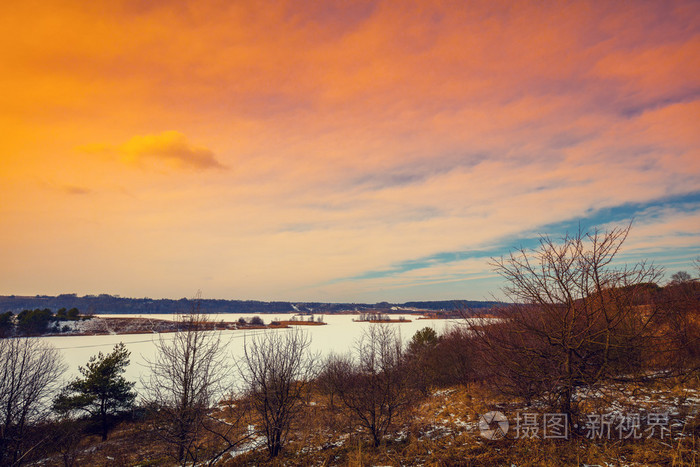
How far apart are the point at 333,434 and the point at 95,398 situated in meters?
17.8

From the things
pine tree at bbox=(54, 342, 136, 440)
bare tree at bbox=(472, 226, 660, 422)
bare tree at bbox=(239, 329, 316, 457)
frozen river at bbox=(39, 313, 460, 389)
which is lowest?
frozen river at bbox=(39, 313, 460, 389)

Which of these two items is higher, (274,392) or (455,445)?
(274,392)

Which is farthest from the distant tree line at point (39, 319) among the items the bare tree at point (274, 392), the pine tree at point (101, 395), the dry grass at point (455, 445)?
the bare tree at point (274, 392)

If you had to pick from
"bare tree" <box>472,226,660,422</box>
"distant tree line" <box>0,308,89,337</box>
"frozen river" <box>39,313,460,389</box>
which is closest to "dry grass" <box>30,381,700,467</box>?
"bare tree" <box>472,226,660,422</box>

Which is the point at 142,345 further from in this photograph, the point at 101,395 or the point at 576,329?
the point at 576,329

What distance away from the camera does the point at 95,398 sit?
68.9ft

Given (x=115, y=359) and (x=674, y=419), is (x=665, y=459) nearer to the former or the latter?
(x=674, y=419)

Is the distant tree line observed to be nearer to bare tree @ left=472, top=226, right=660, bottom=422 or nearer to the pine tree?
the pine tree

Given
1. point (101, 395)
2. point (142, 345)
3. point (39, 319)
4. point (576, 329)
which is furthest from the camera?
point (39, 319)

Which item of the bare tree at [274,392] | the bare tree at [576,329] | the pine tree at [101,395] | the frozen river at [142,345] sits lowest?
the frozen river at [142,345]

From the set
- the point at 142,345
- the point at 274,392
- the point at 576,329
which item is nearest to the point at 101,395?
the point at 274,392

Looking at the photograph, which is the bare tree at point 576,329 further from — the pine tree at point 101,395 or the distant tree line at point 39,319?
the distant tree line at point 39,319

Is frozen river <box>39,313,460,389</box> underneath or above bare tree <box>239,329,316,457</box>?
underneath

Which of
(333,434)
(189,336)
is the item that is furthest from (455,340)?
(189,336)
